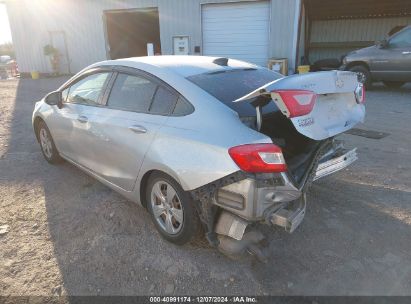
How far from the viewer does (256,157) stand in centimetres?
245

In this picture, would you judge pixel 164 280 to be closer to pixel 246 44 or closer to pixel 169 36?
pixel 246 44

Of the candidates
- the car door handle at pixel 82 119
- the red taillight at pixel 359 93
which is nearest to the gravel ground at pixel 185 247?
the car door handle at pixel 82 119

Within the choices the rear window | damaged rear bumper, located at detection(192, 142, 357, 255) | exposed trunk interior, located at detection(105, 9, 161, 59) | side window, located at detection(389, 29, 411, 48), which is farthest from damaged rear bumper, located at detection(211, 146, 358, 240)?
exposed trunk interior, located at detection(105, 9, 161, 59)

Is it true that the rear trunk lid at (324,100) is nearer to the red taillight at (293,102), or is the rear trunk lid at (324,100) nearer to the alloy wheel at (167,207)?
the red taillight at (293,102)

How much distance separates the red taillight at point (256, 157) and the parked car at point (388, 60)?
855 centimetres

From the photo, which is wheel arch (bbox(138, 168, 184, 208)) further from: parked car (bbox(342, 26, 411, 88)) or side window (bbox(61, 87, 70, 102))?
parked car (bbox(342, 26, 411, 88))

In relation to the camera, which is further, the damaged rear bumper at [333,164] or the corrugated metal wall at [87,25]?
the corrugated metal wall at [87,25]

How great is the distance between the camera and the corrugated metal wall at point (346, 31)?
679 inches

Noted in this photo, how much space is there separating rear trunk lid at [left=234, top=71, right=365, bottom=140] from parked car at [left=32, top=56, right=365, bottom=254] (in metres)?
0.01

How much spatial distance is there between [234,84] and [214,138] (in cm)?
84

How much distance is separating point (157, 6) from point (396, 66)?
1008 cm

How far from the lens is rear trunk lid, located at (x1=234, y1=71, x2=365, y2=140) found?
2.54 m

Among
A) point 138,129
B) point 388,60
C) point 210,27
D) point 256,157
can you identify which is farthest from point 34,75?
point 256,157

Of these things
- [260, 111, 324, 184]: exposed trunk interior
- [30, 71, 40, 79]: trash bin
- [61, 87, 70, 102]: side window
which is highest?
[61, 87, 70, 102]: side window
